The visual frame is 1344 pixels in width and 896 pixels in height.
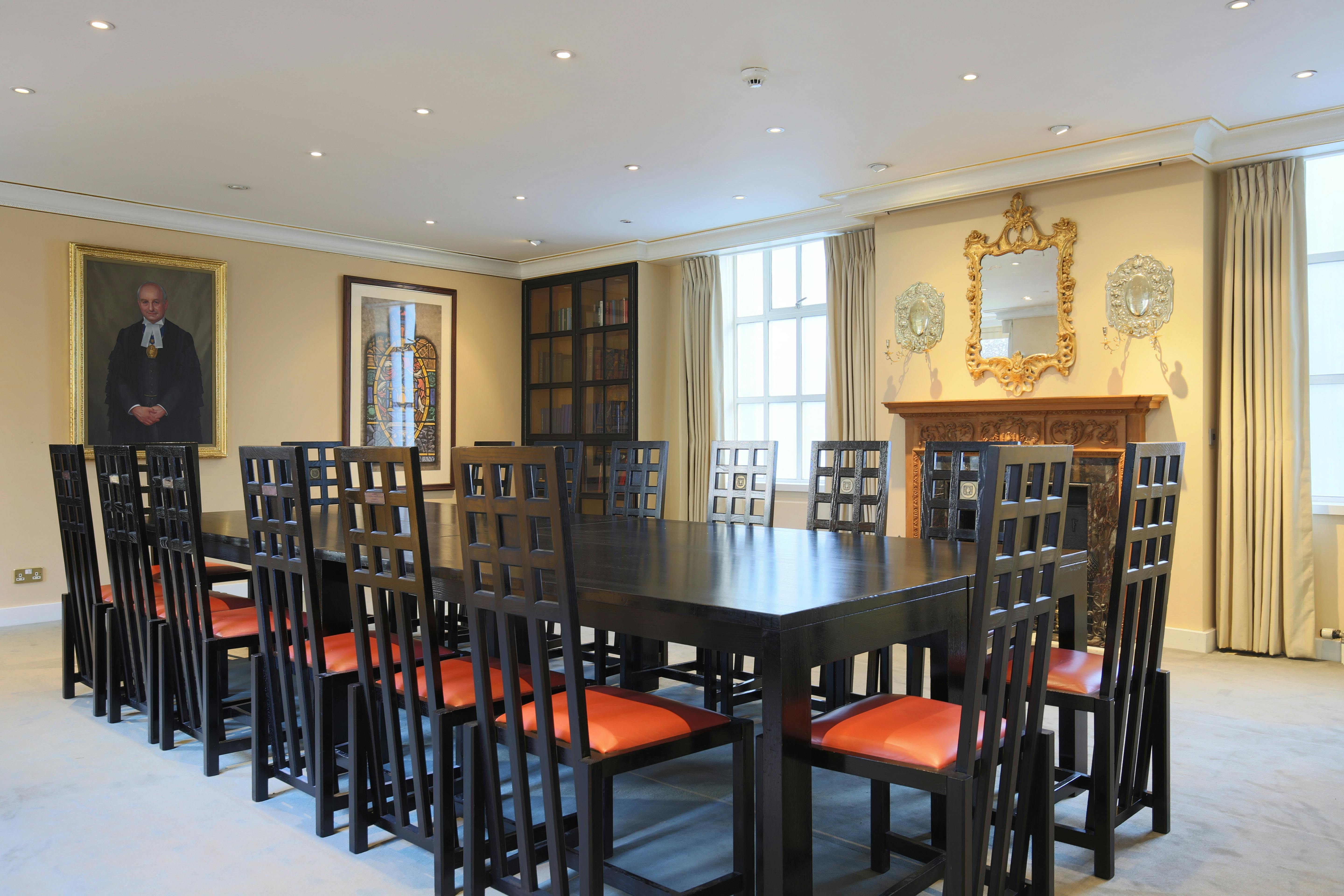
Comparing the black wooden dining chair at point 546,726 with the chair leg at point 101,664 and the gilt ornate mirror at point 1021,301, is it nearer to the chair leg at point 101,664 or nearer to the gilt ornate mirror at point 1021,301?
the chair leg at point 101,664

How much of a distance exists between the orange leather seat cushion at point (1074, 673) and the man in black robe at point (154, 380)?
5.98m

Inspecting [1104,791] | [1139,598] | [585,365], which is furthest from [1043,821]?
[585,365]

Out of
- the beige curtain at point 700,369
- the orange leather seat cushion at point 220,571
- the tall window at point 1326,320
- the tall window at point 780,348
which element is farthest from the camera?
the beige curtain at point 700,369

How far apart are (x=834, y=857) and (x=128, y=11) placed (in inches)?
153

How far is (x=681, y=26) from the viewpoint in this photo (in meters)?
3.75

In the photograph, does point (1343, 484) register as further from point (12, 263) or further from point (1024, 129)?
point (12, 263)

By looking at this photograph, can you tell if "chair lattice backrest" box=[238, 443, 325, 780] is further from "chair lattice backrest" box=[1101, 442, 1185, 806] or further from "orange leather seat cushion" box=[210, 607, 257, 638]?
"chair lattice backrest" box=[1101, 442, 1185, 806]

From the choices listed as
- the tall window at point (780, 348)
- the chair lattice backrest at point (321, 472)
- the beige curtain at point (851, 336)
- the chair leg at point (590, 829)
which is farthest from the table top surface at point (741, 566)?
the tall window at point (780, 348)

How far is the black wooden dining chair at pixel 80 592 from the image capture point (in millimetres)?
3891

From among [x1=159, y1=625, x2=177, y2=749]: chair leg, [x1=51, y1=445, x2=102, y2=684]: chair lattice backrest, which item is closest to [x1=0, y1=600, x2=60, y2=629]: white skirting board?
[x1=51, y1=445, x2=102, y2=684]: chair lattice backrest

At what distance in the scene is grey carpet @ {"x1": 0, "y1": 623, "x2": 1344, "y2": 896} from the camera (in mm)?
2414

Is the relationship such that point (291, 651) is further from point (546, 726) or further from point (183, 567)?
point (546, 726)

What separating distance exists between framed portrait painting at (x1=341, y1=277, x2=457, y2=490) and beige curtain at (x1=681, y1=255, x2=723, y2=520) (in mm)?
2080

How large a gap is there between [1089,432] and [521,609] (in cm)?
432
